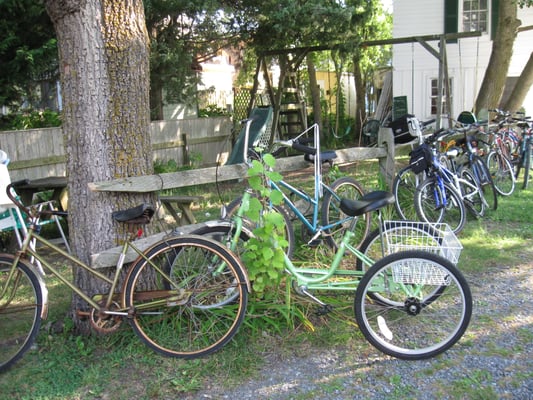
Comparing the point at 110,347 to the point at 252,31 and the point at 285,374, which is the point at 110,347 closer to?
the point at 285,374

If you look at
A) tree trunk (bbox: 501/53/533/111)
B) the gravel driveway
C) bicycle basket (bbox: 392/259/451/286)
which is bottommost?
the gravel driveway

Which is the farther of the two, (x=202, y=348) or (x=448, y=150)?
(x=448, y=150)

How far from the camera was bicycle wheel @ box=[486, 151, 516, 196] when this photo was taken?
26.9 ft

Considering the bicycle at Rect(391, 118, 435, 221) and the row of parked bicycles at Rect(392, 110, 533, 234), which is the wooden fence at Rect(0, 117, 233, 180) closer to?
the bicycle at Rect(391, 118, 435, 221)

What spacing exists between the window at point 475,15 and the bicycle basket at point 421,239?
12.7 metres

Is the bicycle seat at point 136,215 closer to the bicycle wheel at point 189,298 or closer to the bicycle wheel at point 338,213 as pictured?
the bicycle wheel at point 189,298

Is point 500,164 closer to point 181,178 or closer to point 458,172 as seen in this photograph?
point 458,172

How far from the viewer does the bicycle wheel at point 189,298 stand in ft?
11.5

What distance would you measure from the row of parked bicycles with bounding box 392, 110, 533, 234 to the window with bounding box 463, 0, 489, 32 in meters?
7.23

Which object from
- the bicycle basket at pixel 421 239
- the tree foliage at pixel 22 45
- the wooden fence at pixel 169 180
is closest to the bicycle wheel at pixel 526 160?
the wooden fence at pixel 169 180

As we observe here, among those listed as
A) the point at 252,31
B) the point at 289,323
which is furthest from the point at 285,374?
the point at 252,31

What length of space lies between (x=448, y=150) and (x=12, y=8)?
597 cm

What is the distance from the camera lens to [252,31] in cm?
1058

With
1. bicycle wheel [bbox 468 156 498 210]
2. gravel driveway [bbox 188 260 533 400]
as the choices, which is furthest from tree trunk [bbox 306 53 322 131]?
gravel driveway [bbox 188 260 533 400]
